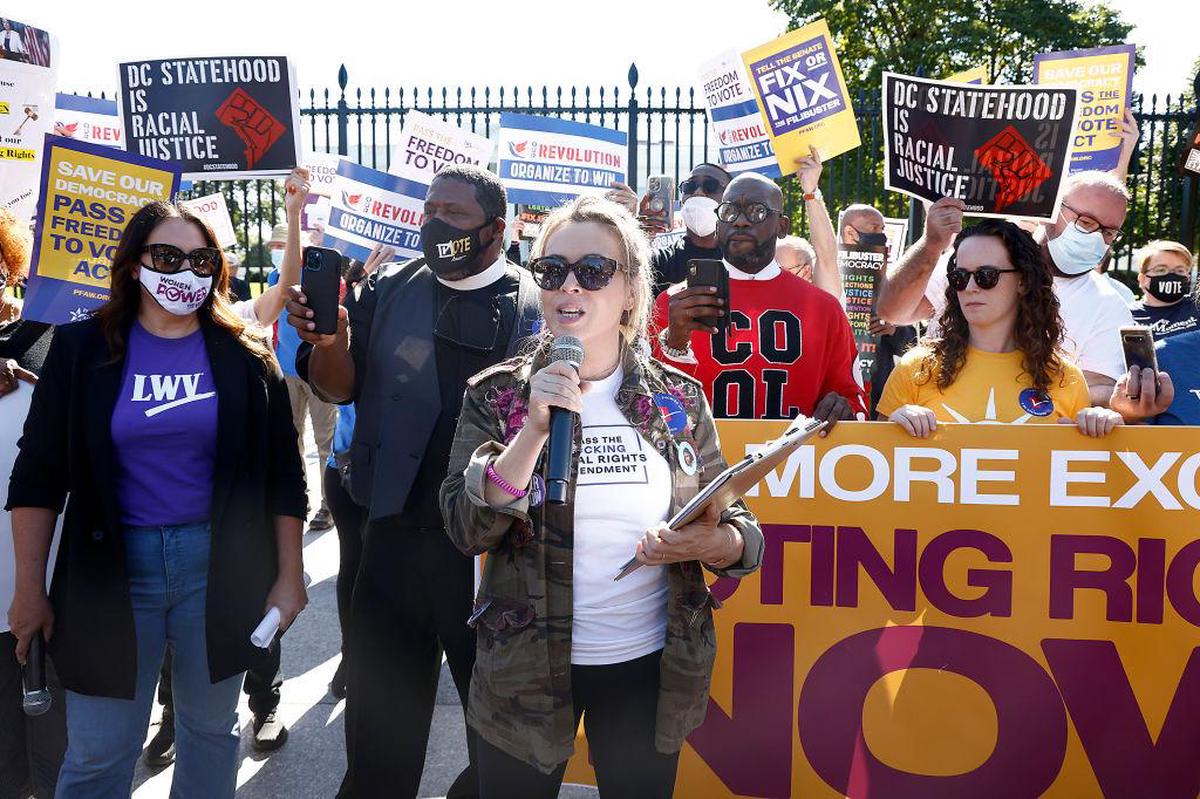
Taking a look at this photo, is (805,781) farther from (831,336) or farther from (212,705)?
(212,705)

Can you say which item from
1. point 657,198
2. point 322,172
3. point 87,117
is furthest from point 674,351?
point 87,117

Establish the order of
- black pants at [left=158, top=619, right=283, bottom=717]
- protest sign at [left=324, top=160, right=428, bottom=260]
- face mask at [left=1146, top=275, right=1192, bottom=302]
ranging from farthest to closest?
1. protest sign at [left=324, top=160, right=428, bottom=260]
2. face mask at [left=1146, top=275, right=1192, bottom=302]
3. black pants at [left=158, top=619, right=283, bottom=717]

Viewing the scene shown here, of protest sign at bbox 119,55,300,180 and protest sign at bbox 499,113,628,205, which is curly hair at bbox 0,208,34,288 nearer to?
protest sign at bbox 119,55,300,180

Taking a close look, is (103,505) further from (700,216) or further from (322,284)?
(700,216)

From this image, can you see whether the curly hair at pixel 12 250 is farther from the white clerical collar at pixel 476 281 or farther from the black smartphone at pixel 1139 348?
the black smartphone at pixel 1139 348

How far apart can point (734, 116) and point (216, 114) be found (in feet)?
12.4

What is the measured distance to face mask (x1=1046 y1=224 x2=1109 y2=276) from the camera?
4129mm

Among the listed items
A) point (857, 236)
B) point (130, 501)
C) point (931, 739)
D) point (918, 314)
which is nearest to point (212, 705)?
point (130, 501)

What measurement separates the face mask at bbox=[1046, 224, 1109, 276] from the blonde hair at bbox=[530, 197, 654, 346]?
2.43 meters

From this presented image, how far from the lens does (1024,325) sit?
11.0ft

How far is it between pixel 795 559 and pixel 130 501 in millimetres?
2005

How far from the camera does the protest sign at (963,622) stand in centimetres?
320

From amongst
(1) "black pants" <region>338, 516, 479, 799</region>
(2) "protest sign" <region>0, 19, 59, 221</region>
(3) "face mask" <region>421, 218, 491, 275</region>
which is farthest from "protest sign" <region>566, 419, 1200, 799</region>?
(2) "protest sign" <region>0, 19, 59, 221</region>

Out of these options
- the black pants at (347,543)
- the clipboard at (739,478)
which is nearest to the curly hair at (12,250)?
the black pants at (347,543)
